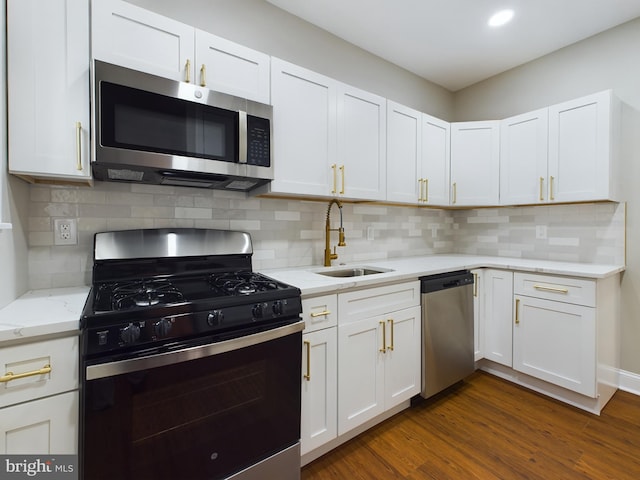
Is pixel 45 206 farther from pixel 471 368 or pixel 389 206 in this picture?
pixel 471 368

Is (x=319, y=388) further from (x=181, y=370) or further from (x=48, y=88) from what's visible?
(x=48, y=88)

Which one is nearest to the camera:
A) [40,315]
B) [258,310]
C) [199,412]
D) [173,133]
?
[40,315]

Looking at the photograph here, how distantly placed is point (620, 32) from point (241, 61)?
2.87 meters

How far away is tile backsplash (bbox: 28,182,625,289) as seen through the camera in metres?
1.44

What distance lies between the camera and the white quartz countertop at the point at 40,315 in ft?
2.92

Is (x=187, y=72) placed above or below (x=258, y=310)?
above

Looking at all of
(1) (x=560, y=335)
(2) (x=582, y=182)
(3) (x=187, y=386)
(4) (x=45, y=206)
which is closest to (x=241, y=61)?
(4) (x=45, y=206)

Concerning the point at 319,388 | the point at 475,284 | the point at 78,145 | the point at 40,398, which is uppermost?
the point at 78,145

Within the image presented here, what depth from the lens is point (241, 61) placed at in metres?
1.59

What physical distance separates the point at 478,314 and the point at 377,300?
4.00 ft

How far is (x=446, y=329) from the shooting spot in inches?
84.8

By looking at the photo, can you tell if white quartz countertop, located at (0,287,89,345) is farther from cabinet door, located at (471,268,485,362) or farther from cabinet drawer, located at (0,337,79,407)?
cabinet door, located at (471,268,485,362)

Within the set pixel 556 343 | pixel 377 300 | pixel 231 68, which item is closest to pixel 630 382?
pixel 556 343

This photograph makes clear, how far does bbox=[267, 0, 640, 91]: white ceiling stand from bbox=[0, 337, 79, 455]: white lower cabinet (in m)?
2.34
